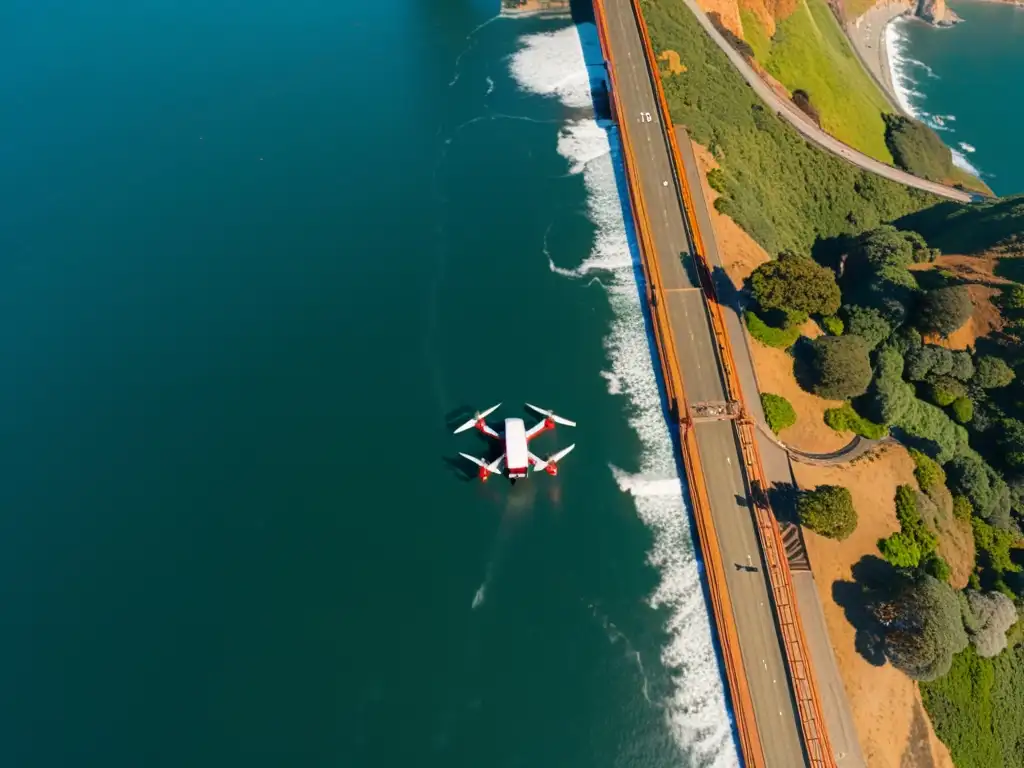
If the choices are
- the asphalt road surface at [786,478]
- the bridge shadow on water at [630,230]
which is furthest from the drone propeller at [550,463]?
the asphalt road surface at [786,478]

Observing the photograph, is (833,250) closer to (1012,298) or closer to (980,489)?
(1012,298)

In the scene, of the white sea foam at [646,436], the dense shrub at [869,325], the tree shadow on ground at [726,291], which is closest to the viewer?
the white sea foam at [646,436]

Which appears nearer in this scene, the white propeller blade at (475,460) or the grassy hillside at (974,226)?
the white propeller blade at (475,460)

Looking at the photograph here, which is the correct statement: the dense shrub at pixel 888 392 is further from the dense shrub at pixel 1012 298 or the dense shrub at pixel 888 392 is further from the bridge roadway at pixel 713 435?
the dense shrub at pixel 1012 298

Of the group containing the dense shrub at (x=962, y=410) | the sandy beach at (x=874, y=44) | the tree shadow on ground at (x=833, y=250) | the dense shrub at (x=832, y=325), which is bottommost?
the dense shrub at (x=962, y=410)

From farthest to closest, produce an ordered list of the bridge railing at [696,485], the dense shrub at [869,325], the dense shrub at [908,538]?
the dense shrub at [869,325]
the dense shrub at [908,538]
the bridge railing at [696,485]

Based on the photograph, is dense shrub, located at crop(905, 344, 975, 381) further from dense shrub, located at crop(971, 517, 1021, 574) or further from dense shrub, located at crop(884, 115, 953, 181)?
dense shrub, located at crop(884, 115, 953, 181)
